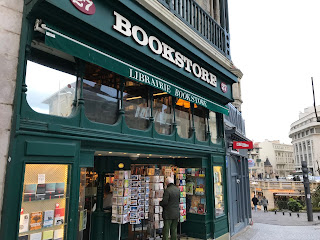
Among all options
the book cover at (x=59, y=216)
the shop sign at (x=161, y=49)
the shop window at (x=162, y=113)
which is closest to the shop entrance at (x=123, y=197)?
the shop window at (x=162, y=113)

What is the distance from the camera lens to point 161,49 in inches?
264

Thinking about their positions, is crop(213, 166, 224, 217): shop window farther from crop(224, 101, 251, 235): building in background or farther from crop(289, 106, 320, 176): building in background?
crop(289, 106, 320, 176): building in background

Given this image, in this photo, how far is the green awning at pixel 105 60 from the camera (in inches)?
173

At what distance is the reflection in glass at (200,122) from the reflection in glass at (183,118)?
38 cm

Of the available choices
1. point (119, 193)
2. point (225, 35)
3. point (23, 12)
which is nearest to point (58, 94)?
point (23, 12)

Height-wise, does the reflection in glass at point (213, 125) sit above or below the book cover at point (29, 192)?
above

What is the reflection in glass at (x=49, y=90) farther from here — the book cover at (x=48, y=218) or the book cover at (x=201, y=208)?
the book cover at (x=201, y=208)

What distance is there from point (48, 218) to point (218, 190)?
6.83 m

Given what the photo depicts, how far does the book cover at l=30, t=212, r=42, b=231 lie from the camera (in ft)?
13.1

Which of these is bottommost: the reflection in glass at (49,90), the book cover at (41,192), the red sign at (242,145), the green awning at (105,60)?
the book cover at (41,192)

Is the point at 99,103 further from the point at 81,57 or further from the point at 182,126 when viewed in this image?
the point at 182,126

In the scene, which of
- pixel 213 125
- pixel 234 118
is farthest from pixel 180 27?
pixel 234 118

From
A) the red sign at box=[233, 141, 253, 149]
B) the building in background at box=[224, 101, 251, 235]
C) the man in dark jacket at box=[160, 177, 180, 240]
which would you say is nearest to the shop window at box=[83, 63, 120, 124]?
the man in dark jacket at box=[160, 177, 180, 240]

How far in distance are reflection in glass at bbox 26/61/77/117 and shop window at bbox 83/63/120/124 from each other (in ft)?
1.19
